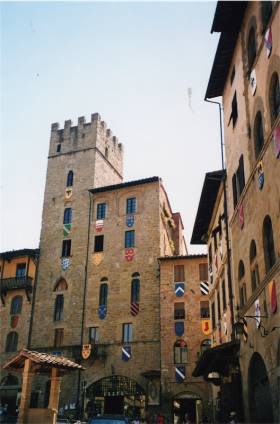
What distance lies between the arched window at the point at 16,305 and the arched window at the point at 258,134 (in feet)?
107

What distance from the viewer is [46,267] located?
42.8 metres

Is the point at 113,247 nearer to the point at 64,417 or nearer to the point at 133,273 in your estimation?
the point at 133,273

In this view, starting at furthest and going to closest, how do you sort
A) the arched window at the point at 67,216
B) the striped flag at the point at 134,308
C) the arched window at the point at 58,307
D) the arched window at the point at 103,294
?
the arched window at the point at 67,216, the arched window at the point at 58,307, the arched window at the point at 103,294, the striped flag at the point at 134,308

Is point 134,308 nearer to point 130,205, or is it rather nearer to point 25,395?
point 130,205

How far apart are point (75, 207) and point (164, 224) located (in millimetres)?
8562

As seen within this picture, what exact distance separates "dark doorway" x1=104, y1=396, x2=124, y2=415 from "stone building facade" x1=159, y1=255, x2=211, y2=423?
11.6 ft

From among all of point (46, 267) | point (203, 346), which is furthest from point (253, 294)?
point (46, 267)

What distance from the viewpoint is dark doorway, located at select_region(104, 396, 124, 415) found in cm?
3516

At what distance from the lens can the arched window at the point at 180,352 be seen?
1362 inches

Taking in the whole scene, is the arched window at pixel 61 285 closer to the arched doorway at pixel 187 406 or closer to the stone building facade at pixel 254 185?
the arched doorway at pixel 187 406

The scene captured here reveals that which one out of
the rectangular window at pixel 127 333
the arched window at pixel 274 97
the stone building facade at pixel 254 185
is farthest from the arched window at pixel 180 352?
the arched window at pixel 274 97

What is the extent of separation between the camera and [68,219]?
4428cm

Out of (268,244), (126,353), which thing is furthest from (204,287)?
(268,244)

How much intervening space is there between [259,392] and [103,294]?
26.3 meters
